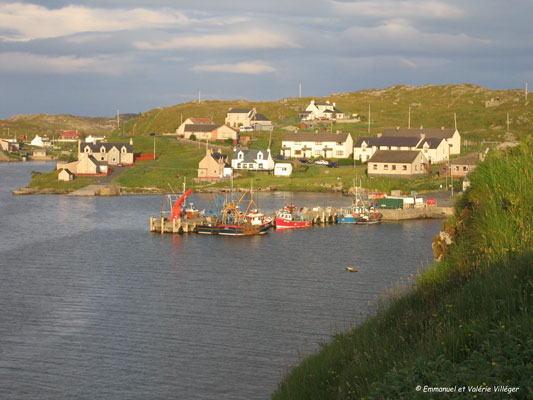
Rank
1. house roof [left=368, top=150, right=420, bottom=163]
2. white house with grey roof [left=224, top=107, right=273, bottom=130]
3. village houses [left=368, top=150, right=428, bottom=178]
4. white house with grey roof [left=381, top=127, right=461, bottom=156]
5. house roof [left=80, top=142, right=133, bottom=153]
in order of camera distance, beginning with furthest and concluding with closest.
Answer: white house with grey roof [left=224, top=107, right=273, bottom=130] < house roof [left=80, top=142, right=133, bottom=153] < white house with grey roof [left=381, top=127, right=461, bottom=156] < house roof [left=368, top=150, right=420, bottom=163] < village houses [left=368, top=150, right=428, bottom=178]

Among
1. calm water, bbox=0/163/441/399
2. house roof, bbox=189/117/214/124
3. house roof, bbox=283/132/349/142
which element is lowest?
calm water, bbox=0/163/441/399

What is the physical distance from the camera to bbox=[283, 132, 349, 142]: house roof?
4038 inches

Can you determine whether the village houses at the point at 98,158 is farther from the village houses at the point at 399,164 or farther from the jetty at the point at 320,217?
the village houses at the point at 399,164

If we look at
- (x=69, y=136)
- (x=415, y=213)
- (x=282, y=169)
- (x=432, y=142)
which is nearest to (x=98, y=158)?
(x=282, y=169)

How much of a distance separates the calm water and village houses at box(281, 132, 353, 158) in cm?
4330

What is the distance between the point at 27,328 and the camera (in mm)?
26922

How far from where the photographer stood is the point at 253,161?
9544 centimetres

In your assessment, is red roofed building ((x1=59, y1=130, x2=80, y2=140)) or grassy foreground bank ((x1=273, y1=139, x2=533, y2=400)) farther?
red roofed building ((x1=59, y1=130, x2=80, y2=140))

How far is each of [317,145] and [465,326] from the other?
93374mm

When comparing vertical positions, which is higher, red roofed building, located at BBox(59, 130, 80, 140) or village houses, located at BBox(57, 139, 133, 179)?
red roofed building, located at BBox(59, 130, 80, 140)

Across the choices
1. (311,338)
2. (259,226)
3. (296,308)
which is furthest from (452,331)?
(259,226)

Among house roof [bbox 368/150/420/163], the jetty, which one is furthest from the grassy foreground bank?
house roof [bbox 368/150/420/163]

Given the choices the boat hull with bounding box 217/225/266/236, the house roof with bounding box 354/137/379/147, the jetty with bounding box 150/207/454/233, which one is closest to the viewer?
the boat hull with bounding box 217/225/266/236

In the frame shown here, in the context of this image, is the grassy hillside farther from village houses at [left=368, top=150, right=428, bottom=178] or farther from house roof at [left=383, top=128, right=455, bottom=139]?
village houses at [left=368, top=150, right=428, bottom=178]
